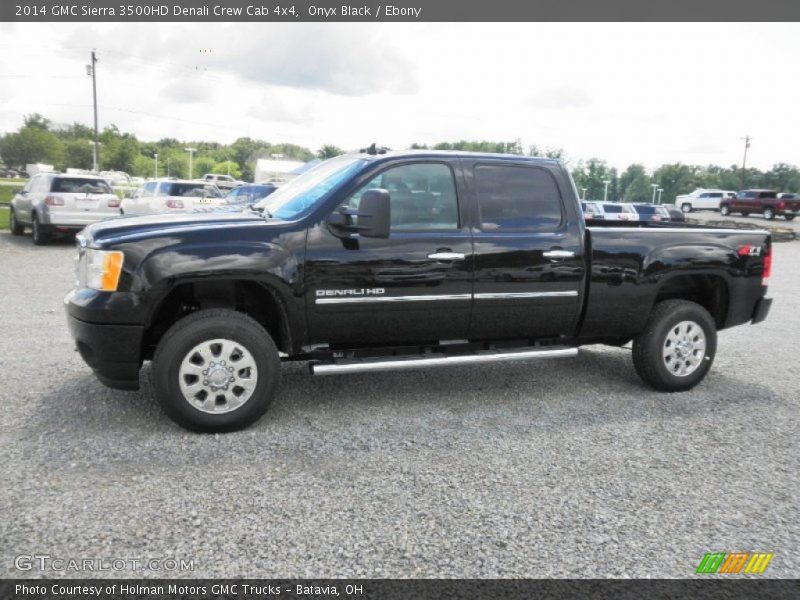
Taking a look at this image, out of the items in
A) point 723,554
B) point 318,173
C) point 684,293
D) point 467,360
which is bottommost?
point 723,554

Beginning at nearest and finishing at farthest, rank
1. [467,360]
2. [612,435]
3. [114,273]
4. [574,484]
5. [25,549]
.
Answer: [25,549] < [574,484] < [114,273] < [612,435] < [467,360]

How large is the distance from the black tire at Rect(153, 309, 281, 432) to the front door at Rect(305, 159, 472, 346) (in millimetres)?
422

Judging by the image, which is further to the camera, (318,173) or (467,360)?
(318,173)

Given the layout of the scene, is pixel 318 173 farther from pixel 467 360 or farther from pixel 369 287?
pixel 467 360

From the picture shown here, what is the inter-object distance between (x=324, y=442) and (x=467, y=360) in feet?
4.12

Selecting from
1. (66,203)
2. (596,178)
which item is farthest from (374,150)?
(596,178)

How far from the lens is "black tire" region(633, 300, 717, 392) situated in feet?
18.1

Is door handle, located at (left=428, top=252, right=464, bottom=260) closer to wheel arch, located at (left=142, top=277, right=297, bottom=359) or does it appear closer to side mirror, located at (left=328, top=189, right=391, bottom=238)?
side mirror, located at (left=328, top=189, right=391, bottom=238)

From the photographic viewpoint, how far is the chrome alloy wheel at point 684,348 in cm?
557

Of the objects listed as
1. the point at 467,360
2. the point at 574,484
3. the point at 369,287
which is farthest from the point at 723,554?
the point at 369,287

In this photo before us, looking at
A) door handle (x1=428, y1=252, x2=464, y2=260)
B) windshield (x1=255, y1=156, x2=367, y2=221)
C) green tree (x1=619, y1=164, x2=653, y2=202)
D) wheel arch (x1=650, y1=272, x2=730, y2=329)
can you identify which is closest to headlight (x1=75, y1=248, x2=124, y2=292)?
windshield (x1=255, y1=156, x2=367, y2=221)

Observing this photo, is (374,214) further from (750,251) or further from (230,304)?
(750,251)

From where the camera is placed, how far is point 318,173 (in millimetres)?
5387

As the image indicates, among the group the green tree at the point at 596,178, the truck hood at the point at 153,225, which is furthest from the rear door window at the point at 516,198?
the green tree at the point at 596,178
